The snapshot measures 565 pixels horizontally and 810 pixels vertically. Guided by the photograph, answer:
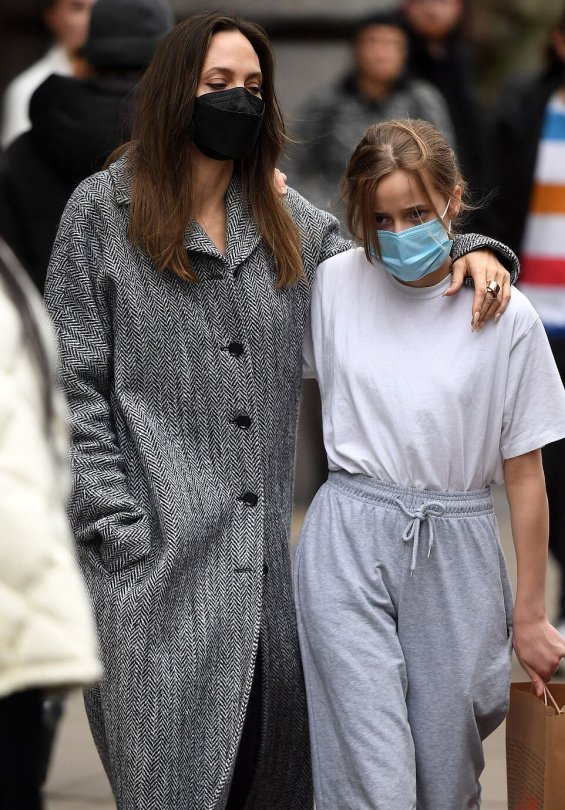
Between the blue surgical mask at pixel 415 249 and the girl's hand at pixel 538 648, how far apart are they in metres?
0.76

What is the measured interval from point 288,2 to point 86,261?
20.0 feet

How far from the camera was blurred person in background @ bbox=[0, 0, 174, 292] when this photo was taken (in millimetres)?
4457

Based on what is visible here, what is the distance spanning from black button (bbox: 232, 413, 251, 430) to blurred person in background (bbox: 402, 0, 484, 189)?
160 inches

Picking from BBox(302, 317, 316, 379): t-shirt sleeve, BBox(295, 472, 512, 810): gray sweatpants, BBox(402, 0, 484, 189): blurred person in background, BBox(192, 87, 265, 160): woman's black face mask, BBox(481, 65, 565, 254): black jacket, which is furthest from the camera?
BBox(402, 0, 484, 189): blurred person in background

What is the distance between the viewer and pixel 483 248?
355cm

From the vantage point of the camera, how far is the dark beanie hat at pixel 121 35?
14.9ft

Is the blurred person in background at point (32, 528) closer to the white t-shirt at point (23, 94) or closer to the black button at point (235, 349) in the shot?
the black button at point (235, 349)

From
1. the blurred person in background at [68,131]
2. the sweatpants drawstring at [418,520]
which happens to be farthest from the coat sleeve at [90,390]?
the blurred person in background at [68,131]

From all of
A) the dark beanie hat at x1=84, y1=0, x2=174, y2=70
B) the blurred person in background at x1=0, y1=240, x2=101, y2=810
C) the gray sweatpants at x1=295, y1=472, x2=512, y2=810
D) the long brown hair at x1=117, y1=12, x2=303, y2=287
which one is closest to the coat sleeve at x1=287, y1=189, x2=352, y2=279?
the long brown hair at x1=117, y1=12, x2=303, y2=287

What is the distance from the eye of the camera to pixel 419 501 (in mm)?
3377

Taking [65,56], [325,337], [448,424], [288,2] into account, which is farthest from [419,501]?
[288,2]

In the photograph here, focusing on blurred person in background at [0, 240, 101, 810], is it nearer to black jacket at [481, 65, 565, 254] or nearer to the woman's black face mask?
the woman's black face mask

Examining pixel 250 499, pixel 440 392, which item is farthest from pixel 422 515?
pixel 250 499

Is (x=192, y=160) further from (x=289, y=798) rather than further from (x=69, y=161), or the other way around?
(x=289, y=798)
